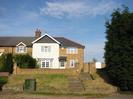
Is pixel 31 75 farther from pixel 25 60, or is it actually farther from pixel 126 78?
pixel 126 78

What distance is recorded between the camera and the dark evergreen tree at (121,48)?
129ft

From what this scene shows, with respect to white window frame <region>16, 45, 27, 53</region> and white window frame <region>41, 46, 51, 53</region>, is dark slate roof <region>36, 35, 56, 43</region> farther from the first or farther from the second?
white window frame <region>16, 45, 27, 53</region>

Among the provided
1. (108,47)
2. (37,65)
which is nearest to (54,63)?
(37,65)

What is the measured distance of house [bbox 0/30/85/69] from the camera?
218ft

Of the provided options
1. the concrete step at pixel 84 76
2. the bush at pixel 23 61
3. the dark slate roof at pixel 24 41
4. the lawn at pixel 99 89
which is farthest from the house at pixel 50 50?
the lawn at pixel 99 89

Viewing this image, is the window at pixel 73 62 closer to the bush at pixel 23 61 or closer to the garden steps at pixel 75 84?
the bush at pixel 23 61

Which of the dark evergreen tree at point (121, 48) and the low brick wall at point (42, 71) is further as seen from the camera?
the low brick wall at point (42, 71)

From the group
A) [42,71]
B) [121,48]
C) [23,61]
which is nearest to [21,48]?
[23,61]

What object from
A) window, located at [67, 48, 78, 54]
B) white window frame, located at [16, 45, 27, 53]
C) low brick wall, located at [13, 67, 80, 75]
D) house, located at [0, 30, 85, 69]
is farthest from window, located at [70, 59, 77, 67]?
low brick wall, located at [13, 67, 80, 75]

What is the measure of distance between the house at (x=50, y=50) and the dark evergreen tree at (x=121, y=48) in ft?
82.1

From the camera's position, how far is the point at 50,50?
219ft

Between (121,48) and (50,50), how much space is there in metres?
28.7

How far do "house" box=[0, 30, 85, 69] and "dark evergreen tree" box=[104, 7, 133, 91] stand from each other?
2502cm

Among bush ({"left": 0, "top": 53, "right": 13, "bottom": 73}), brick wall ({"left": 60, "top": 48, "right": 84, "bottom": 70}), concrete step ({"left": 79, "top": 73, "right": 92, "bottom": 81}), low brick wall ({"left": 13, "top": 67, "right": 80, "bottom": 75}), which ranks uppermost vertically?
brick wall ({"left": 60, "top": 48, "right": 84, "bottom": 70})
